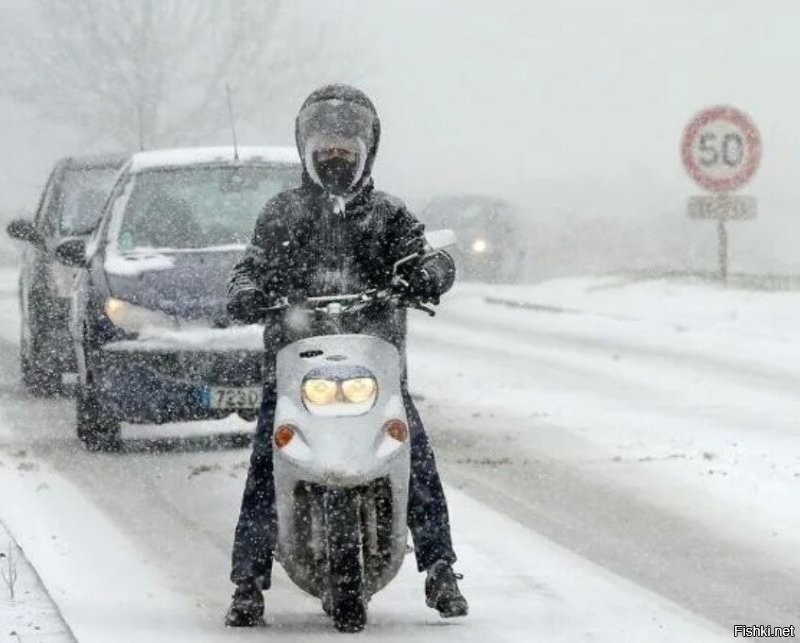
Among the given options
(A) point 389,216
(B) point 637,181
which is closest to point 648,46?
(B) point 637,181

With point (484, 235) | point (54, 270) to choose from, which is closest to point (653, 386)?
point (54, 270)

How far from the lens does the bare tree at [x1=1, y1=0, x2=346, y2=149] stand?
48406 mm

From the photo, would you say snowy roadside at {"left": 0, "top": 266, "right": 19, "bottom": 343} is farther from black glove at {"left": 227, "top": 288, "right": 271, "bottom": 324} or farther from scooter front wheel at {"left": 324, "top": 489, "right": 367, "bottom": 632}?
scooter front wheel at {"left": 324, "top": 489, "right": 367, "bottom": 632}

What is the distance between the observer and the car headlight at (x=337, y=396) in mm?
6844

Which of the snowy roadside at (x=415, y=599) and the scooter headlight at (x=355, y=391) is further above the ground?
the scooter headlight at (x=355, y=391)

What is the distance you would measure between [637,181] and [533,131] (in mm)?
32950

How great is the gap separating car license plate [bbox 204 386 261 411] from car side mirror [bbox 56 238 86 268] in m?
1.55

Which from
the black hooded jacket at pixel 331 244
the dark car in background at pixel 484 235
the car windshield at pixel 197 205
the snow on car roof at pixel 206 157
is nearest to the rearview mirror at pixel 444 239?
the black hooded jacket at pixel 331 244

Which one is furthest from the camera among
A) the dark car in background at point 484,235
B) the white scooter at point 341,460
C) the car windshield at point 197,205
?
the dark car in background at point 484,235

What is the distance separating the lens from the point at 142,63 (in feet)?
158

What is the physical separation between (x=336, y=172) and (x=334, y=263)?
11.5 inches

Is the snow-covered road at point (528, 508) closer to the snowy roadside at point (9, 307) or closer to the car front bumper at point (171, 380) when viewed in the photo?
the car front bumper at point (171, 380)

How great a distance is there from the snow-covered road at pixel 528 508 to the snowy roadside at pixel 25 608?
0.09 metres

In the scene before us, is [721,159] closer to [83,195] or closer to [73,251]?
[83,195]
